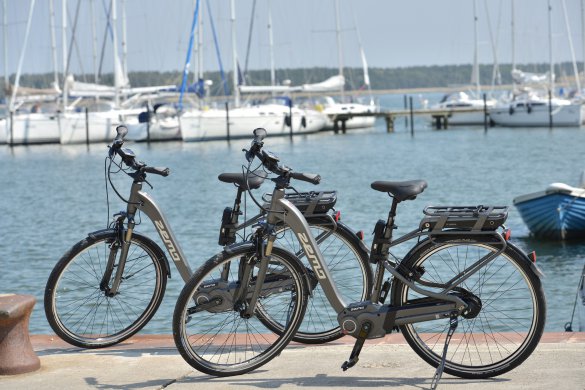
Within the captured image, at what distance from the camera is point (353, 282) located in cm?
691

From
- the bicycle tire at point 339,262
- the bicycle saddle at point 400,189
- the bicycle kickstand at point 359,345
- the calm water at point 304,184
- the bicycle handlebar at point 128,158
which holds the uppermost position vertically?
the bicycle handlebar at point 128,158

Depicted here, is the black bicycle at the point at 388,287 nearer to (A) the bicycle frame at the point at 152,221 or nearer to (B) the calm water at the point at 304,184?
(A) the bicycle frame at the point at 152,221

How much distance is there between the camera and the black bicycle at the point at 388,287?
5.84 meters

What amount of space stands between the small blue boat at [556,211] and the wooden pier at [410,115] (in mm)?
51719

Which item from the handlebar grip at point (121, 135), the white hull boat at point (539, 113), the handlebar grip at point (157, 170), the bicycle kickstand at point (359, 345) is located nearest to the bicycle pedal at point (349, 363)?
the bicycle kickstand at point (359, 345)

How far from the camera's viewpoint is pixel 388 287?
19.5ft

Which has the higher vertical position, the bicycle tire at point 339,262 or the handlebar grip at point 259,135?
the handlebar grip at point 259,135

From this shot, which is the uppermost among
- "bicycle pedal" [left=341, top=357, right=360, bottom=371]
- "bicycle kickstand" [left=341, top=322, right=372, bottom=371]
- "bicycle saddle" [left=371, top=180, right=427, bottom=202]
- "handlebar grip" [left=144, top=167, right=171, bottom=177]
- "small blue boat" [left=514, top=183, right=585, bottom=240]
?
"handlebar grip" [left=144, top=167, right=171, bottom=177]

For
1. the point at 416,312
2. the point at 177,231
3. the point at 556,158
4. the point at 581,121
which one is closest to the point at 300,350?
the point at 416,312

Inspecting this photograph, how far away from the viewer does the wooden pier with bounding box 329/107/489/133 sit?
73.6 m

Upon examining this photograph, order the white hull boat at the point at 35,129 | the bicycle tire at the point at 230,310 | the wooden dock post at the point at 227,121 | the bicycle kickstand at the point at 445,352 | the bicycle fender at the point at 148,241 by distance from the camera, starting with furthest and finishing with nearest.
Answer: the white hull boat at the point at 35,129 < the wooden dock post at the point at 227,121 < the bicycle fender at the point at 148,241 < the bicycle tire at the point at 230,310 < the bicycle kickstand at the point at 445,352

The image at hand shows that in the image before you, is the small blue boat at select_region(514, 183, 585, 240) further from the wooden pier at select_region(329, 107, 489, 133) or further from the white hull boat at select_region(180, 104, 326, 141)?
the wooden pier at select_region(329, 107, 489, 133)

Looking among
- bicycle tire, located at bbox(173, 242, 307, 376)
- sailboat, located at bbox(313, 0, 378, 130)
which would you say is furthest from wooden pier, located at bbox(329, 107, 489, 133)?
bicycle tire, located at bbox(173, 242, 307, 376)

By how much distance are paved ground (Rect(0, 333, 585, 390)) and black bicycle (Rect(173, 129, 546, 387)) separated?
11 centimetres
